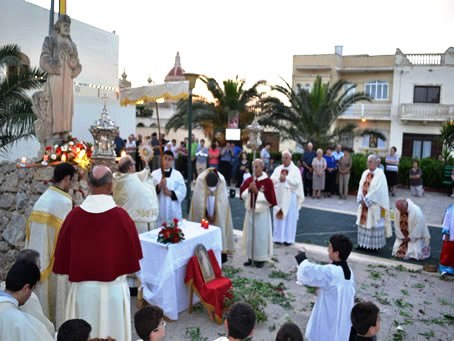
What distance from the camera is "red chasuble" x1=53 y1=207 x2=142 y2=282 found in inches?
163

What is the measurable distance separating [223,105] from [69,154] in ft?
51.2

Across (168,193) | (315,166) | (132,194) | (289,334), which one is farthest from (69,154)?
(315,166)

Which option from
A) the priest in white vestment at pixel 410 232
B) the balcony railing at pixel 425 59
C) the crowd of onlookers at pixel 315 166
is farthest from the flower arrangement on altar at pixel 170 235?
the balcony railing at pixel 425 59

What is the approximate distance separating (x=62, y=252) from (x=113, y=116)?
1811cm

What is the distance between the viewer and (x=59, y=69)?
7.46 m

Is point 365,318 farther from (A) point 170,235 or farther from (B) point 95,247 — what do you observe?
(A) point 170,235

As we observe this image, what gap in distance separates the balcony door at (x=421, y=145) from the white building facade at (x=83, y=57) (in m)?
21.0

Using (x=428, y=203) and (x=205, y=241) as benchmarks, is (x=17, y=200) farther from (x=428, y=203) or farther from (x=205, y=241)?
(x=428, y=203)

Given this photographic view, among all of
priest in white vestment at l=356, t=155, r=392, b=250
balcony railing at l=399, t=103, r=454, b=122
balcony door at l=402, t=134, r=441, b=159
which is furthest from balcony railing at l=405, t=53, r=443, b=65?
priest in white vestment at l=356, t=155, r=392, b=250

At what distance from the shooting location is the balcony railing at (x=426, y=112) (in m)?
31.2

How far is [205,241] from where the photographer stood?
679 cm

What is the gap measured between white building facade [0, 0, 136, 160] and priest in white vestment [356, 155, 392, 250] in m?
10.2

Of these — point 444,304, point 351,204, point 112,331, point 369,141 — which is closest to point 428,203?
point 351,204

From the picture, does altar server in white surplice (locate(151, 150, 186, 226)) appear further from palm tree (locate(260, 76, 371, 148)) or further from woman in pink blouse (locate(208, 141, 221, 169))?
palm tree (locate(260, 76, 371, 148))
